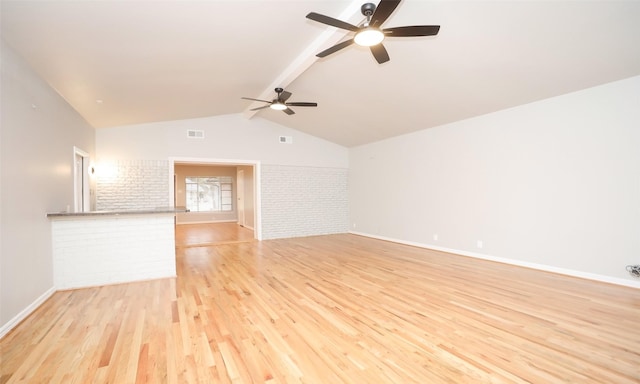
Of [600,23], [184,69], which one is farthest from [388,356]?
[184,69]

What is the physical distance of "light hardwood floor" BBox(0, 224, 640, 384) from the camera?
1.97 metres

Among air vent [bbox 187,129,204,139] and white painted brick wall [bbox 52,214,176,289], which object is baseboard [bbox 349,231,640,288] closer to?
white painted brick wall [bbox 52,214,176,289]

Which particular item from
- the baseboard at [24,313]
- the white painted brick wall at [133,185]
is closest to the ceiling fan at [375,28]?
the baseboard at [24,313]

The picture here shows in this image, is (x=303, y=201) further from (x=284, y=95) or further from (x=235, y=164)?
(x=284, y=95)

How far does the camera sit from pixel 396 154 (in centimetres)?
712

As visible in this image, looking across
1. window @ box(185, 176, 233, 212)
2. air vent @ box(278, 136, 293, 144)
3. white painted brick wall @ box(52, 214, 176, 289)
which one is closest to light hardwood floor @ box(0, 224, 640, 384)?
white painted brick wall @ box(52, 214, 176, 289)

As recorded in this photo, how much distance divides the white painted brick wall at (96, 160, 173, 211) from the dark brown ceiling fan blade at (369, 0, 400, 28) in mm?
5887

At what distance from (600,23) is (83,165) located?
25.5ft

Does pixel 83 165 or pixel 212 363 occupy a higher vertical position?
pixel 83 165

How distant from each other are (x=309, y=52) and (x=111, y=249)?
398 centimetres

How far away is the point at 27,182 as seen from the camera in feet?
9.78

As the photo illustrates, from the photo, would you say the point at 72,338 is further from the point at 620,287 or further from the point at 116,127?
the point at 620,287

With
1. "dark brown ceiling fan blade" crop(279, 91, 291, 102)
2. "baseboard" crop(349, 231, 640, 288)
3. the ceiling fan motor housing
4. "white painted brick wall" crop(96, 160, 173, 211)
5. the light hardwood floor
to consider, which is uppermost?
the ceiling fan motor housing

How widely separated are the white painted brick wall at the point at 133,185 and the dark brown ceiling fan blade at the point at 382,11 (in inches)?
232
